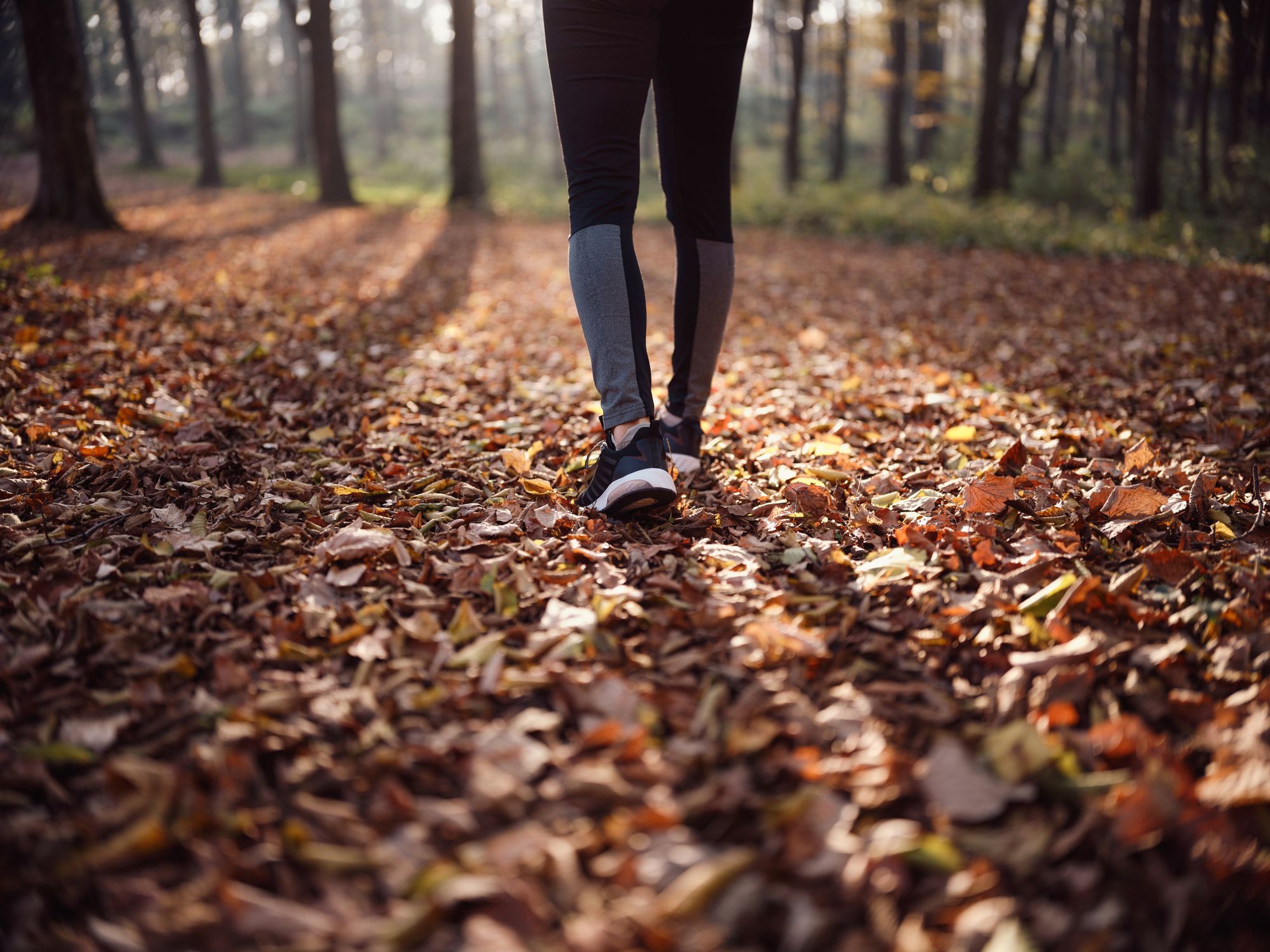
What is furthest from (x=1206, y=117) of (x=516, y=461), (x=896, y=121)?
(x=516, y=461)

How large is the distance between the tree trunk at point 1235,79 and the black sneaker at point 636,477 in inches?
421

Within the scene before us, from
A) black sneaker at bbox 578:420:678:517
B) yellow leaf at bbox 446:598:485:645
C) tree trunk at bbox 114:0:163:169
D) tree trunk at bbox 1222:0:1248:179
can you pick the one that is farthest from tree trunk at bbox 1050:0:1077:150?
tree trunk at bbox 114:0:163:169

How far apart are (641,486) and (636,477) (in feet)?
0.09

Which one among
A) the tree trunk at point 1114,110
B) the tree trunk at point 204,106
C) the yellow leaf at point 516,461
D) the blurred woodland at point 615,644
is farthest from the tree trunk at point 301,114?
the yellow leaf at point 516,461

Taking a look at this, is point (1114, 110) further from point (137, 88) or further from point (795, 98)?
point (137, 88)

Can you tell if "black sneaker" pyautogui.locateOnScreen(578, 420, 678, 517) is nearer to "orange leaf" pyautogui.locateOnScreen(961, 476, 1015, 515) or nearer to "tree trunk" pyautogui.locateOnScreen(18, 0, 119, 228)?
"orange leaf" pyautogui.locateOnScreen(961, 476, 1015, 515)

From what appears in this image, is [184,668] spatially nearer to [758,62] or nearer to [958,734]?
[958,734]

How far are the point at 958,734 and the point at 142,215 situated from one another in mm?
13014

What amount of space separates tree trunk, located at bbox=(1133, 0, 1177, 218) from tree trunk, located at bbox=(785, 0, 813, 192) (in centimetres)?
700

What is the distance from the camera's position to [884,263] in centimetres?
892

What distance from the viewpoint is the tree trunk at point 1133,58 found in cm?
1255

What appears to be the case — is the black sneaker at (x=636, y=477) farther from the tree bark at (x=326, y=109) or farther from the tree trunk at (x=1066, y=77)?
the tree trunk at (x=1066, y=77)

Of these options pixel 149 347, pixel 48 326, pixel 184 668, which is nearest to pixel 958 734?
pixel 184 668

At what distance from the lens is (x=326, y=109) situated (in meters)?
14.5
